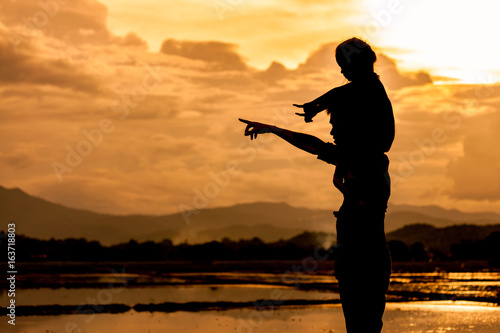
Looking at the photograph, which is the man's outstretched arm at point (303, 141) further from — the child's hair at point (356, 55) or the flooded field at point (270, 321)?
the flooded field at point (270, 321)

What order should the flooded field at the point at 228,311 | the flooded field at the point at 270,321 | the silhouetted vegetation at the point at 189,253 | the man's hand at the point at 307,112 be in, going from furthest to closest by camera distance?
the silhouetted vegetation at the point at 189,253 < the flooded field at the point at 228,311 < the flooded field at the point at 270,321 < the man's hand at the point at 307,112

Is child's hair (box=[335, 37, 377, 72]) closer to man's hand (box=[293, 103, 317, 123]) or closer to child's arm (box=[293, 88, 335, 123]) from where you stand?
child's arm (box=[293, 88, 335, 123])

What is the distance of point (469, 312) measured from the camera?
104 feet

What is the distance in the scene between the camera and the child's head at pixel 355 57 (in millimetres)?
5613

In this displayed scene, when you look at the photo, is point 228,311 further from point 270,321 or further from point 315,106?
point 315,106

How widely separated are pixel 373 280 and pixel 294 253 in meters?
183

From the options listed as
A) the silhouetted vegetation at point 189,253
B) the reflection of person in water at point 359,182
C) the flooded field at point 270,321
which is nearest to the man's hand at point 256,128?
the reflection of person in water at point 359,182

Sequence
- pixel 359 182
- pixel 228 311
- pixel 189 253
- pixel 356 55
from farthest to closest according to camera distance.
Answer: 1. pixel 189 253
2. pixel 228 311
3. pixel 356 55
4. pixel 359 182

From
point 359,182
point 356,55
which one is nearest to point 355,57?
point 356,55

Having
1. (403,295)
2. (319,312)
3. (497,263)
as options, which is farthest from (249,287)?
(497,263)

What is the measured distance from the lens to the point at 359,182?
17.7 ft

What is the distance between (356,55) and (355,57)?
15mm

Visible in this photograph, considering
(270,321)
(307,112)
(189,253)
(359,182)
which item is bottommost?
(270,321)

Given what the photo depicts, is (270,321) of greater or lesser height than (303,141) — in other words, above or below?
below
